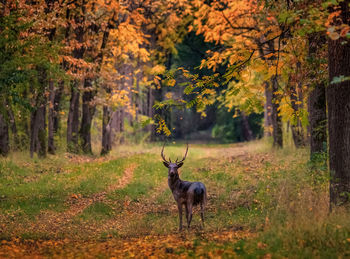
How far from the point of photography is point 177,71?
9.88 metres

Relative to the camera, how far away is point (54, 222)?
35.1 ft

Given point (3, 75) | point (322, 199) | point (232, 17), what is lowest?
point (322, 199)

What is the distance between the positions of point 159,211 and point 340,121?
6181 mm

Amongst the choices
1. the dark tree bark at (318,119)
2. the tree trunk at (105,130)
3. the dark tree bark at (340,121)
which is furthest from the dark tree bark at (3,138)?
the dark tree bark at (340,121)

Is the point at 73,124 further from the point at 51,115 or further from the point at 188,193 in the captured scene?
the point at 188,193

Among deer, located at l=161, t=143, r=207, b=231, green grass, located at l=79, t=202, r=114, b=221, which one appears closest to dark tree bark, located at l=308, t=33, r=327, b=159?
deer, located at l=161, t=143, r=207, b=231

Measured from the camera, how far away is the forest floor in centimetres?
711

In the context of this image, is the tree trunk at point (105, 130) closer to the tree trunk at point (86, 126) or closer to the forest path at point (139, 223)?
the tree trunk at point (86, 126)

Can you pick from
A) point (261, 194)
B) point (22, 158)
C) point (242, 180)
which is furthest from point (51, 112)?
point (261, 194)

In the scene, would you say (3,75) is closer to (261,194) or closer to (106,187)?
(106,187)

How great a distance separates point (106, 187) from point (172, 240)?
7.16 meters

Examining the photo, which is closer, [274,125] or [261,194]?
[261,194]

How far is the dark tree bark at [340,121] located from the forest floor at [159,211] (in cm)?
57

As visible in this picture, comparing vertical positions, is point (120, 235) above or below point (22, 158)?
below
